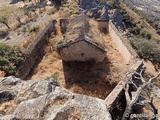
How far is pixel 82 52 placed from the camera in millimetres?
22641

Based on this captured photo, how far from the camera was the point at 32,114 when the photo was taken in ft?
33.7

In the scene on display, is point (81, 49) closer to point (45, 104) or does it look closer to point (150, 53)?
point (45, 104)

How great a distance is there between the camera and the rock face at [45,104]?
10.2 metres

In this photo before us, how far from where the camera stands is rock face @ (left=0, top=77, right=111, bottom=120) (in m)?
10.2

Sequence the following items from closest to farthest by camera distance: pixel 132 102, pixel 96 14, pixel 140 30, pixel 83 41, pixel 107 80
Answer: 1. pixel 132 102
2. pixel 107 80
3. pixel 83 41
4. pixel 96 14
5. pixel 140 30

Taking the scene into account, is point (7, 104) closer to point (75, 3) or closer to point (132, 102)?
point (132, 102)

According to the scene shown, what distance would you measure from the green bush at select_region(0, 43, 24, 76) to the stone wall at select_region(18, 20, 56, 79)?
75 centimetres

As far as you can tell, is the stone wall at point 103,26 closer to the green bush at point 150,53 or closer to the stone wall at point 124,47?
the stone wall at point 124,47

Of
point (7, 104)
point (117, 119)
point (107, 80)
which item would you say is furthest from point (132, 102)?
point (7, 104)

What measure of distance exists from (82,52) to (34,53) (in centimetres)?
630

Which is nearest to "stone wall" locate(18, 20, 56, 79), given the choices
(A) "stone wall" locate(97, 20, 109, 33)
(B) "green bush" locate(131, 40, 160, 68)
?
(A) "stone wall" locate(97, 20, 109, 33)

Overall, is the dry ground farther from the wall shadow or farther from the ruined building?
the ruined building

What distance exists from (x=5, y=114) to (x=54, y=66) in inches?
524

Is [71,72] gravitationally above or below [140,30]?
above
